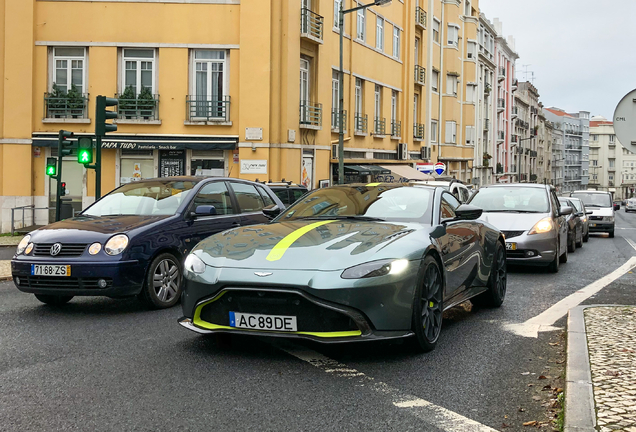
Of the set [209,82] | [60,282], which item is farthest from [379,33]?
[60,282]

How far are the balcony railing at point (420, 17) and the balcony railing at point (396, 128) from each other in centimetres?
661

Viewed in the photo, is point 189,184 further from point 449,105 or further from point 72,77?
point 449,105

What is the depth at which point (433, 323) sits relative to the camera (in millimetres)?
6191

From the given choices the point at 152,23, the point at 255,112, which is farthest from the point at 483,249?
the point at 152,23

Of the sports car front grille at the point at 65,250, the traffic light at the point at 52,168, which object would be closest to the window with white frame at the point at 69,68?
the traffic light at the point at 52,168

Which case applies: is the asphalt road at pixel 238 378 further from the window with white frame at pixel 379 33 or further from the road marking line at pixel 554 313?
the window with white frame at pixel 379 33

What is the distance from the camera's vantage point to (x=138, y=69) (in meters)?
26.1

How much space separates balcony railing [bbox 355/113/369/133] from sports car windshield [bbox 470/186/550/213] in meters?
20.1

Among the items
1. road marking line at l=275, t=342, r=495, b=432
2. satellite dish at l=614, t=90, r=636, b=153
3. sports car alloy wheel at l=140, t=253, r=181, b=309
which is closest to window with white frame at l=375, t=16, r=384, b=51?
satellite dish at l=614, t=90, r=636, b=153

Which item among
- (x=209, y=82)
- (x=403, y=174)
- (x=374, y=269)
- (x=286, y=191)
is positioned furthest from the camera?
(x=403, y=174)

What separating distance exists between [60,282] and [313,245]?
330 centimetres

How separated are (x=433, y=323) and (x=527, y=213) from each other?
7803 millimetres

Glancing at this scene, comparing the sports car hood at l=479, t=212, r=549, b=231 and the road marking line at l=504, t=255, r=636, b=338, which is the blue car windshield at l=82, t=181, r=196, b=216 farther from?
the sports car hood at l=479, t=212, r=549, b=231

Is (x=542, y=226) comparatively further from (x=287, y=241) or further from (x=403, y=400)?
(x=403, y=400)
